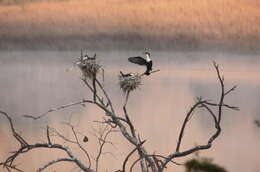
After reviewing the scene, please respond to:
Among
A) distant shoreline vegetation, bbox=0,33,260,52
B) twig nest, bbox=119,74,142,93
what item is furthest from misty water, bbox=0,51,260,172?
twig nest, bbox=119,74,142,93

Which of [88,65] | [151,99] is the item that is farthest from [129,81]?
[151,99]

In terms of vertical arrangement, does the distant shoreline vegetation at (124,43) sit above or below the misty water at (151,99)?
above

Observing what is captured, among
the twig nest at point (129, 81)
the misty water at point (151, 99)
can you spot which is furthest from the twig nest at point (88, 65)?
the misty water at point (151, 99)

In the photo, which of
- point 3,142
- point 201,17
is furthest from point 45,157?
point 201,17

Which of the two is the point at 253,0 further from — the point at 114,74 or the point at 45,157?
the point at 45,157

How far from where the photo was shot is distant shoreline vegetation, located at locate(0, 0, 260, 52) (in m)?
0.93

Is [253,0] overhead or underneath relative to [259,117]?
overhead

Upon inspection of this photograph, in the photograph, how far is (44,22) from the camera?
3.34ft

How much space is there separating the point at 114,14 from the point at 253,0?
1.05 ft

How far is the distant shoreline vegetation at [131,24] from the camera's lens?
93 cm

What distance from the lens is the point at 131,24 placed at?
0.97 metres

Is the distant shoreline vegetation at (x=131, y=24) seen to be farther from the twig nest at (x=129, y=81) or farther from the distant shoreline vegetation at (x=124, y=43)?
the twig nest at (x=129, y=81)

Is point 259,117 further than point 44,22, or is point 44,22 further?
point 44,22

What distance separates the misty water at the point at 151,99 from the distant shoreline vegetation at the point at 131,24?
24mm
